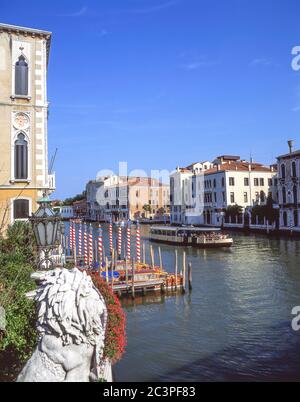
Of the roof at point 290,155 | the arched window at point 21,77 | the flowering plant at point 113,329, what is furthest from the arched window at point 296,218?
the flowering plant at point 113,329

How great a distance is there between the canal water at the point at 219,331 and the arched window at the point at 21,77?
9150 millimetres

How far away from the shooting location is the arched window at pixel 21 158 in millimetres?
13875

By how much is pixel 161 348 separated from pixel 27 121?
377 inches

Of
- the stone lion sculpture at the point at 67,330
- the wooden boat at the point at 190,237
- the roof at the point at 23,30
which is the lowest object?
the wooden boat at the point at 190,237

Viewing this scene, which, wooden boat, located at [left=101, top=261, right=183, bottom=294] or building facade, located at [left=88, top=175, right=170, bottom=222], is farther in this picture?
building facade, located at [left=88, top=175, right=170, bottom=222]

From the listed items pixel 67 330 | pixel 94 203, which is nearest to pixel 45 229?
pixel 67 330

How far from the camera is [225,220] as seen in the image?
4778 cm

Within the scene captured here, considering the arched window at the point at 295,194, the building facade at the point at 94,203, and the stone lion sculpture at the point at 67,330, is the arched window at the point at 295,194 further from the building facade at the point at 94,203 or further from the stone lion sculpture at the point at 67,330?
the building facade at the point at 94,203

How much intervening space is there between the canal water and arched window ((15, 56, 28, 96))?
9.15m

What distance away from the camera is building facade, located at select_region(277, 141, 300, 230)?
125ft

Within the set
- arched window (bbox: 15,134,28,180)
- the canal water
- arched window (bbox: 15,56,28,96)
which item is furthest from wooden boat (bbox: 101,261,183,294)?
arched window (bbox: 15,56,28,96)

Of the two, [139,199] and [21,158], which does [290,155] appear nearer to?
[21,158]

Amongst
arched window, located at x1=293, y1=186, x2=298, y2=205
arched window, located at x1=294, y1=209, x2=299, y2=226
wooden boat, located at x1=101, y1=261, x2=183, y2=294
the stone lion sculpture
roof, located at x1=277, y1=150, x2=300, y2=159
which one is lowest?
wooden boat, located at x1=101, y1=261, x2=183, y2=294

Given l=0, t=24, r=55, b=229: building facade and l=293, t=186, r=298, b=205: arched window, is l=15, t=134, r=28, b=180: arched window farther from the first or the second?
l=293, t=186, r=298, b=205: arched window
